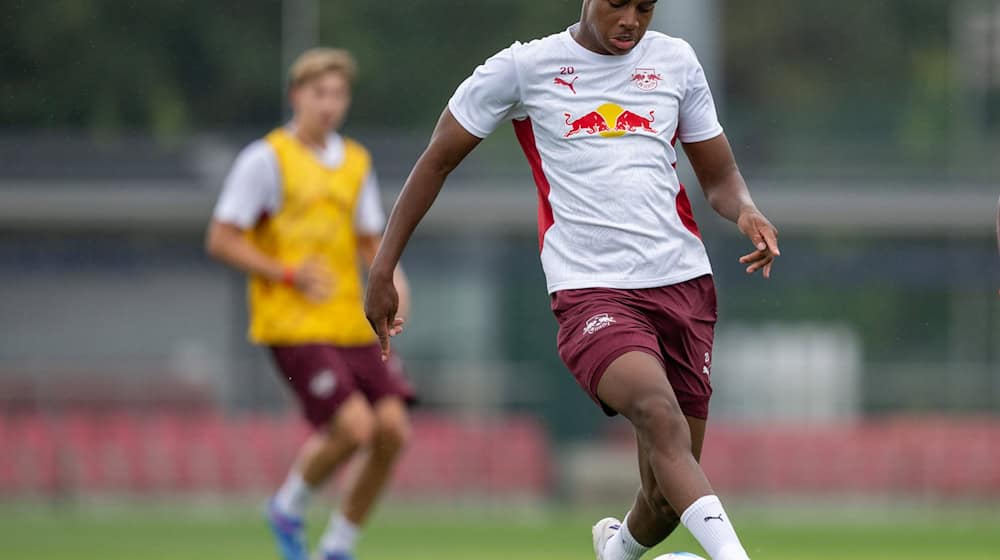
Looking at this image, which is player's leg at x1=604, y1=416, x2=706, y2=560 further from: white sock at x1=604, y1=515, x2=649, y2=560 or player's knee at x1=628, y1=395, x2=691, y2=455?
player's knee at x1=628, y1=395, x2=691, y2=455

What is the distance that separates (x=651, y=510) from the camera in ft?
23.0

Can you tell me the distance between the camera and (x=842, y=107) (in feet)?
103

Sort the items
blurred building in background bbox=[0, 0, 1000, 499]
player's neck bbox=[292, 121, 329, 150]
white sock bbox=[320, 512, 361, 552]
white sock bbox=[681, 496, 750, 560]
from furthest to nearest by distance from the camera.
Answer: blurred building in background bbox=[0, 0, 1000, 499]
player's neck bbox=[292, 121, 329, 150]
white sock bbox=[320, 512, 361, 552]
white sock bbox=[681, 496, 750, 560]

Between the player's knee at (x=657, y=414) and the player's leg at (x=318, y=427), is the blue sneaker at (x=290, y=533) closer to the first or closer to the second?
the player's leg at (x=318, y=427)

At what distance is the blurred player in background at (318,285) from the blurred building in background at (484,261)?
23.1ft

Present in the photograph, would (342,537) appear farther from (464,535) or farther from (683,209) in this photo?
(464,535)

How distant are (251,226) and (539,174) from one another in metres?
3.72

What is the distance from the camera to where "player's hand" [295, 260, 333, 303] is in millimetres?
10172

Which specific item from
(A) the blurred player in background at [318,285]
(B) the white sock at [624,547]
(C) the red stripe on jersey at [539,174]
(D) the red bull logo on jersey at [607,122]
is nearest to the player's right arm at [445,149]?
(C) the red stripe on jersey at [539,174]

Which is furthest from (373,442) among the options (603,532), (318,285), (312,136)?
(603,532)

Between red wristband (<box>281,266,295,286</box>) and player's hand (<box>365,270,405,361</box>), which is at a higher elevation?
player's hand (<box>365,270,405,361</box>)

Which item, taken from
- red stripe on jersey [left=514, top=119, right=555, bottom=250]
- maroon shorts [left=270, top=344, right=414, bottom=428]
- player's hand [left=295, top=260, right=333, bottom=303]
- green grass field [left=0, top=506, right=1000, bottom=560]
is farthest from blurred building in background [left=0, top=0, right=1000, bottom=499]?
red stripe on jersey [left=514, top=119, right=555, bottom=250]

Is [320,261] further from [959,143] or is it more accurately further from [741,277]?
[959,143]

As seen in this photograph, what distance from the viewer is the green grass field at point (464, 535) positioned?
42.5 ft
